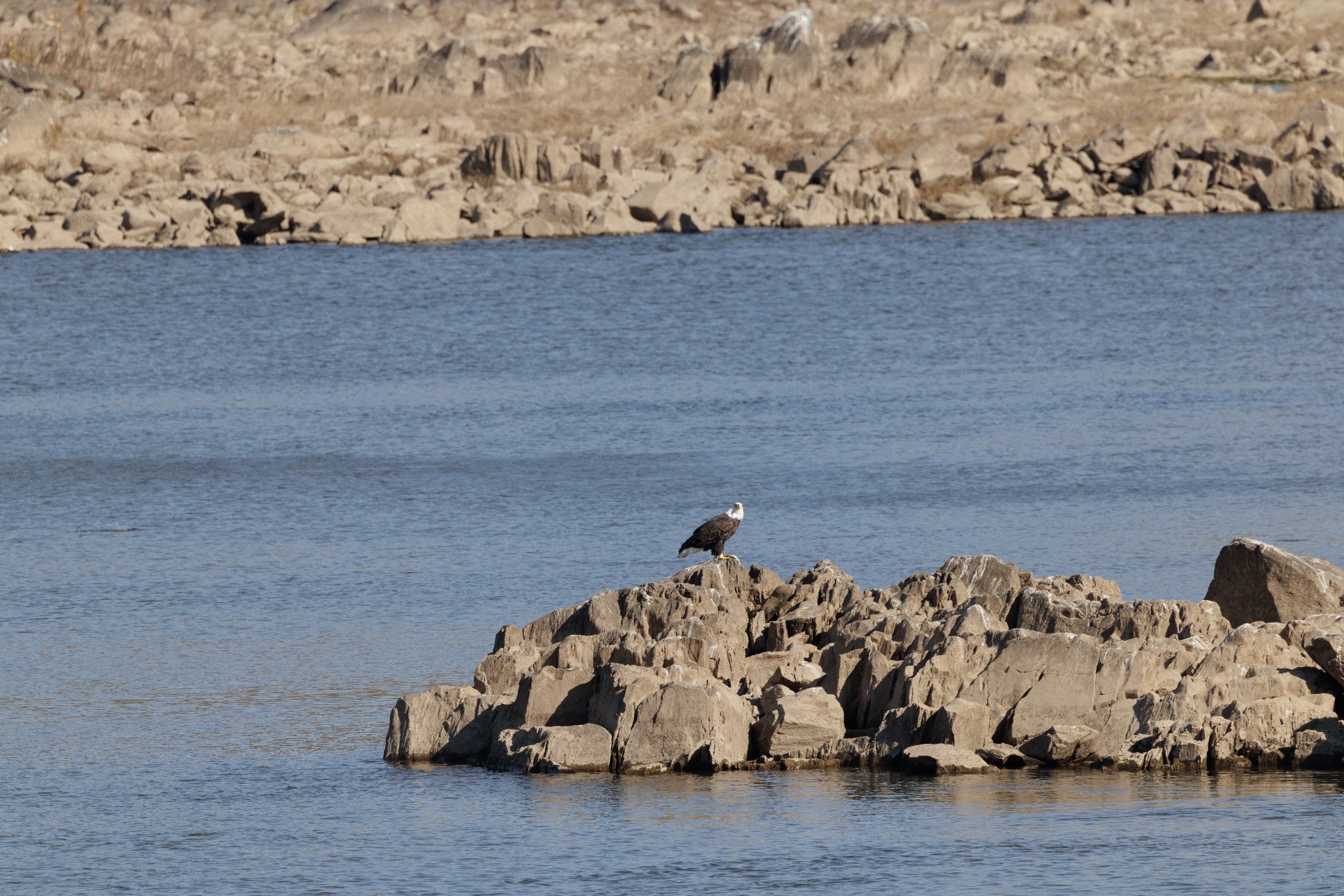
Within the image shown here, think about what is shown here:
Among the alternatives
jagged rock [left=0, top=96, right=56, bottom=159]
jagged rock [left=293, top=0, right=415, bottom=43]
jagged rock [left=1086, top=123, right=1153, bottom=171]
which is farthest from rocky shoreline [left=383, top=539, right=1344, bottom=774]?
jagged rock [left=293, top=0, right=415, bottom=43]

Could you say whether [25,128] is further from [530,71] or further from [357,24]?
[357,24]

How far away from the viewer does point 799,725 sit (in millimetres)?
14922

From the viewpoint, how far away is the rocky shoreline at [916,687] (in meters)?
14.7

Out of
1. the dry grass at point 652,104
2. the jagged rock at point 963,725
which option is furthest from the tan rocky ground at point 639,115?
the jagged rock at point 963,725

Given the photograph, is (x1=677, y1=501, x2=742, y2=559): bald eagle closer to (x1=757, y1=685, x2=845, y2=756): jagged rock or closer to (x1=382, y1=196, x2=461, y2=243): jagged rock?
(x1=757, y1=685, x2=845, y2=756): jagged rock

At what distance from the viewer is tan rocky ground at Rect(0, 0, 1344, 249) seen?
5797 cm

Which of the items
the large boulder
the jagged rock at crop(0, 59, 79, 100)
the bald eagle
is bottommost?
the large boulder

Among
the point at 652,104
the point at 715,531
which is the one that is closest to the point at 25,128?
the point at 652,104

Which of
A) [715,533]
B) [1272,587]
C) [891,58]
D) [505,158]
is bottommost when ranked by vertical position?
[1272,587]

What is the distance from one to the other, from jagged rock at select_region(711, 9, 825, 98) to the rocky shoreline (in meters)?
56.9

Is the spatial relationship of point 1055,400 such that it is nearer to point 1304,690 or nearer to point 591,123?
point 1304,690

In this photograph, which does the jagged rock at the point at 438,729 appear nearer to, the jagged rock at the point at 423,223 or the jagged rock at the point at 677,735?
the jagged rock at the point at 677,735

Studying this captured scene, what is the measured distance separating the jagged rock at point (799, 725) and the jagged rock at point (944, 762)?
0.65 metres

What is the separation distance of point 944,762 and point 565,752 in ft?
8.80
